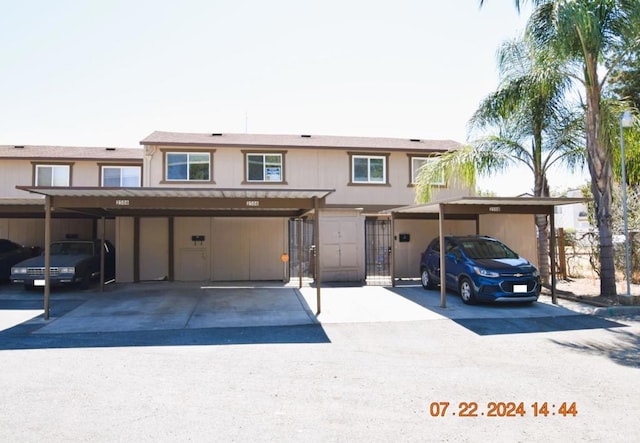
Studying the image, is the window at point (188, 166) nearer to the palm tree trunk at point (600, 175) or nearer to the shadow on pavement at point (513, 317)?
the shadow on pavement at point (513, 317)

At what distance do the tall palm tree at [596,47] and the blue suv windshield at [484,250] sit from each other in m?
2.24

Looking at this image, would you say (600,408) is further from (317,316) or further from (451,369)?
(317,316)

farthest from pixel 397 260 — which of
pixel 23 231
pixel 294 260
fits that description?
pixel 23 231

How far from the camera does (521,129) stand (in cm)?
1317

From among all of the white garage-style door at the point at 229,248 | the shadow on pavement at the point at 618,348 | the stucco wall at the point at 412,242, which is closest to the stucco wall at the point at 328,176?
the stucco wall at the point at 412,242

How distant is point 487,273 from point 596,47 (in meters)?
5.83

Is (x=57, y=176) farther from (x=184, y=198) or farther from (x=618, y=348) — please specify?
(x=618, y=348)

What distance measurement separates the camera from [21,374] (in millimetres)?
5559

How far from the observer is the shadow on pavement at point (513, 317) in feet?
26.9

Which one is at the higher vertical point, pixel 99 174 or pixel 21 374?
pixel 99 174

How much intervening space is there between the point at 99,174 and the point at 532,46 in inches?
588

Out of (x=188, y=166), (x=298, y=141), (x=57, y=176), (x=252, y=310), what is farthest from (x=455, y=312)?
(x=57, y=176)

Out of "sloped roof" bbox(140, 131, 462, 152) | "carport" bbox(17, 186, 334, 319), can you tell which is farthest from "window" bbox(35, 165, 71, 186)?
"carport" bbox(17, 186, 334, 319)

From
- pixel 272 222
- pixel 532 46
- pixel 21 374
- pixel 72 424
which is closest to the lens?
pixel 72 424
